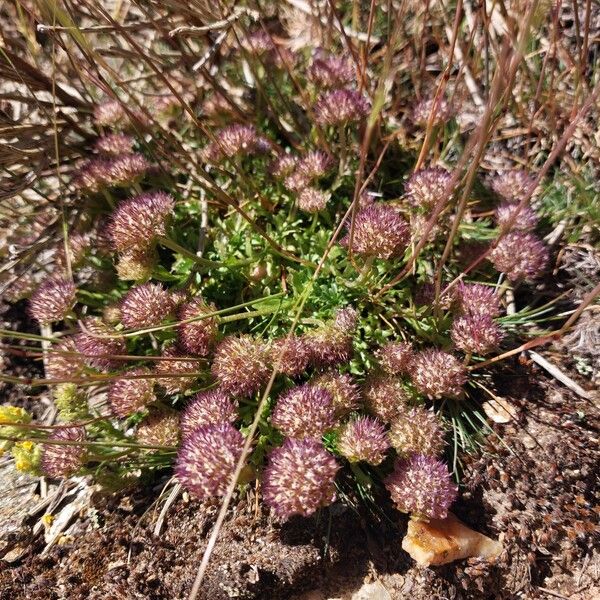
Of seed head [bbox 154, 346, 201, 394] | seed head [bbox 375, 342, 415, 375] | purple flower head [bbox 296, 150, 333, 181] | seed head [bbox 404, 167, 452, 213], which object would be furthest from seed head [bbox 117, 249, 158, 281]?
seed head [bbox 404, 167, 452, 213]

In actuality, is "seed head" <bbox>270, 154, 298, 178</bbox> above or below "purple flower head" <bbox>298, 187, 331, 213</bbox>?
above

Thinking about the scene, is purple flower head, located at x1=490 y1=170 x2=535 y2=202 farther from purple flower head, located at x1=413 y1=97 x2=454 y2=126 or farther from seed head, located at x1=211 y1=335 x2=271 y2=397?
seed head, located at x1=211 y1=335 x2=271 y2=397

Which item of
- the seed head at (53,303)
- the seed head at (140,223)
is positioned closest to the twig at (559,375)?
the seed head at (140,223)

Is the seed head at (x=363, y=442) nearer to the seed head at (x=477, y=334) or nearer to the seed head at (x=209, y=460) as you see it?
the seed head at (x=209, y=460)

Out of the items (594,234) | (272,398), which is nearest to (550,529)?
(272,398)

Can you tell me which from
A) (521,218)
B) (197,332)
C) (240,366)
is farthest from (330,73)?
(240,366)

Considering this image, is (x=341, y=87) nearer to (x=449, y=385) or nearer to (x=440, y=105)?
(x=440, y=105)
